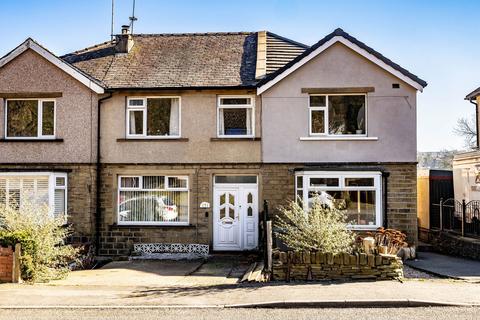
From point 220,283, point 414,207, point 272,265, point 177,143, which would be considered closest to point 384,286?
→ point 272,265

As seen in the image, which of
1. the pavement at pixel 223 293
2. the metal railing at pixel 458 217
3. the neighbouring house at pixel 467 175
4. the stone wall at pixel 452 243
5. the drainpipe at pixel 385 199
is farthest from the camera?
the neighbouring house at pixel 467 175

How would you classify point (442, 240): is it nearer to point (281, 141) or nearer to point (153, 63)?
point (281, 141)

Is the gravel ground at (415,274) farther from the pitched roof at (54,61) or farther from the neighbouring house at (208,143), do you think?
the pitched roof at (54,61)

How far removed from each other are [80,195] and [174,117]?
12.7 ft

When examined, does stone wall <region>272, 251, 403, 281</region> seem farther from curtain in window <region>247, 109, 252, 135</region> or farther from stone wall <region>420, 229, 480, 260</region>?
curtain in window <region>247, 109, 252, 135</region>

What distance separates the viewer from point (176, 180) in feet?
60.2

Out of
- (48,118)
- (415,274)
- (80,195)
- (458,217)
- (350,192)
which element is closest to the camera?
(415,274)

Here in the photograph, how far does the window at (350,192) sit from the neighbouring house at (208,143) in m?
0.03

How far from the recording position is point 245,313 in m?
9.45

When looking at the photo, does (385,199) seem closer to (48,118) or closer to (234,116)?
(234,116)

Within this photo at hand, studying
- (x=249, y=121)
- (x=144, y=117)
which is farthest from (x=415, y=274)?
(x=144, y=117)

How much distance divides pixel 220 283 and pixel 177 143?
6665mm

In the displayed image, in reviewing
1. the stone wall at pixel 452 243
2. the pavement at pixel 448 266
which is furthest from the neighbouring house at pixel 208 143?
the stone wall at pixel 452 243

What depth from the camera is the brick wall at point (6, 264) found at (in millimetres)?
12336
